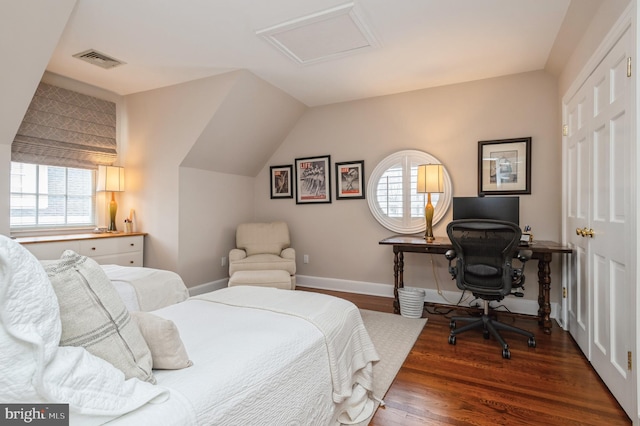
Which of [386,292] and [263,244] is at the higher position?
[263,244]

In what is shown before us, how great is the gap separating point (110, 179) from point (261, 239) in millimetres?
1928

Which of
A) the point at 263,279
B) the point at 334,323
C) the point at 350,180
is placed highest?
the point at 350,180

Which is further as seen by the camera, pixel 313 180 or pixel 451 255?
pixel 313 180

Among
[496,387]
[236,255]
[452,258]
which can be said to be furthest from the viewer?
[236,255]

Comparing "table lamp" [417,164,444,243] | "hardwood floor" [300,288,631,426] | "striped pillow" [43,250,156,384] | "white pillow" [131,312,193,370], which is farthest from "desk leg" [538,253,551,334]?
"striped pillow" [43,250,156,384]

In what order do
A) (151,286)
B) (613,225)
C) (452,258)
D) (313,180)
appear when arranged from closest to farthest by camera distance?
(613,225), (151,286), (452,258), (313,180)

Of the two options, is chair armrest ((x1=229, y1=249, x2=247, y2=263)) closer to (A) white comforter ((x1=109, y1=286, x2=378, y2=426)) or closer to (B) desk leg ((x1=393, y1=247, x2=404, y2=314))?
(B) desk leg ((x1=393, y1=247, x2=404, y2=314))

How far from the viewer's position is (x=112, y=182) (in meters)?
3.88

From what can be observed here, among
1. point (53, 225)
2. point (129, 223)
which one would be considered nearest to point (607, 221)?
point (129, 223)

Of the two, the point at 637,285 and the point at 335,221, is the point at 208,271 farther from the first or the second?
the point at 637,285

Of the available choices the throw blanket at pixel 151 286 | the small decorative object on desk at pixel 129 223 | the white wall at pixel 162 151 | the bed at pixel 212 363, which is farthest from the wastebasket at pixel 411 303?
the small decorative object on desk at pixel 129 223

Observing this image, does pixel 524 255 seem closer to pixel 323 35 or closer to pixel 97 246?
pixel 323 35

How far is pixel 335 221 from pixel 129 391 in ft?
11.8

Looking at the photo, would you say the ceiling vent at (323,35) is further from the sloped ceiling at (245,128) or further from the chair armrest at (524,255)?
the chair armrest at (524,255)
